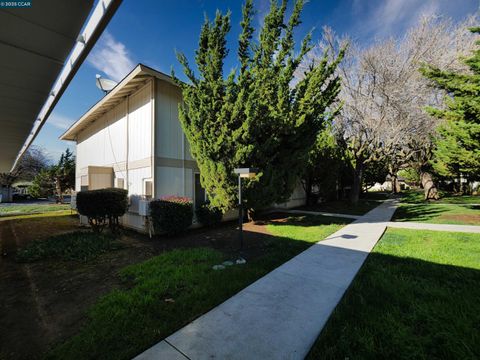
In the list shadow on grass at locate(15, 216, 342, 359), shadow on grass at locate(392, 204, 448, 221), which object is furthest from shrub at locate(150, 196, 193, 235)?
shadow on grass at locate(392, 204, 448, 221)

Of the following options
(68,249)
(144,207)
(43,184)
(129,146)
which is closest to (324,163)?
(144,207)

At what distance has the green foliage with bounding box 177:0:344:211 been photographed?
7.30m

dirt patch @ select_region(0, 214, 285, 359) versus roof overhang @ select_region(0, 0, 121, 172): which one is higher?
roof overhang @ select_region(0, 0, 121, 172)

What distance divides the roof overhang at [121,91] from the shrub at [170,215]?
15.5 feet

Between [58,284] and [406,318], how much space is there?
6.00 meters

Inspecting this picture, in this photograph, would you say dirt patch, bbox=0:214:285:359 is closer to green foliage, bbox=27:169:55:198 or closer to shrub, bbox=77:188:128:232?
shrub, bbox=77:188:128:232

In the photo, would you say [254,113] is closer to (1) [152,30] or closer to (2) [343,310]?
(1) [152,30]

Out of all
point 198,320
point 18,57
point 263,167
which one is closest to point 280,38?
point 263,167

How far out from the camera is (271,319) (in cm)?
277

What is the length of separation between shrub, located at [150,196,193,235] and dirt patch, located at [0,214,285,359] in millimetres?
386

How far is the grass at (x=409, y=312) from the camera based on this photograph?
7.36ft

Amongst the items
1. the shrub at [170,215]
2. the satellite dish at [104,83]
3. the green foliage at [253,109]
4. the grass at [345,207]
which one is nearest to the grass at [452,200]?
the grass at [345,207]

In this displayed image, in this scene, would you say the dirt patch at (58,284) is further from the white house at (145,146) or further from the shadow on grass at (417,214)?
the shadow on grass at (417,214)

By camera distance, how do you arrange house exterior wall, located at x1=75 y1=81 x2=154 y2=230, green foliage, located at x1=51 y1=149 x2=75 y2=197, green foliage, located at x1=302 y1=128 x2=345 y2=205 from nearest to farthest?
house exterior wall, located at x1=75 y1=81 x2=154 y2=230 < green foliage, located at x1=302 y1=128 x2=345 y2=205 < green foliage, located at x1=51 y1=149 x2=75 y2=197
